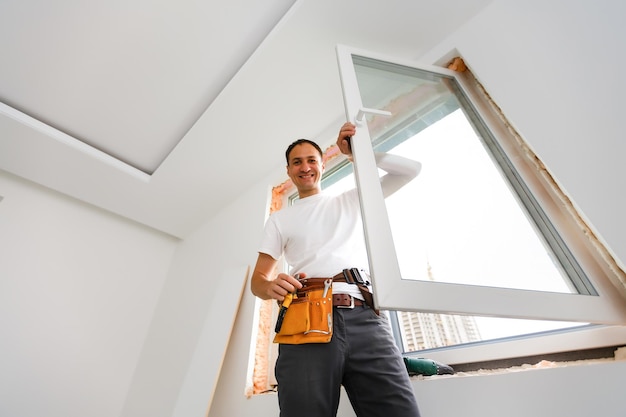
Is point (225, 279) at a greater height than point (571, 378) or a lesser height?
greater

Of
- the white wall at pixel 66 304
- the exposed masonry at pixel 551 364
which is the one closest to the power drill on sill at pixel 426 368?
the exposed masonry at pixel 551 364

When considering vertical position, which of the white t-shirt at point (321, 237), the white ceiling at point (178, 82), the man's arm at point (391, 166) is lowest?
the white t-shirt at point (321, 237)

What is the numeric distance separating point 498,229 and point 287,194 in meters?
1.78

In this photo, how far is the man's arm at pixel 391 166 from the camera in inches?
38.4

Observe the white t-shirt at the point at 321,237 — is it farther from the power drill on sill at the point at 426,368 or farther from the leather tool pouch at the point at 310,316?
the power drill on sill at the point at 426,368

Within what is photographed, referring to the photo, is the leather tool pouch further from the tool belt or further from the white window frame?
the white window frame

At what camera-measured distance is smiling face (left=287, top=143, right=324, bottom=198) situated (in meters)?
1.25

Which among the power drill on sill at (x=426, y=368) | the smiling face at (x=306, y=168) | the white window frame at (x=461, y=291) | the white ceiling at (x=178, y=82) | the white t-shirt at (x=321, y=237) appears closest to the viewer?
the white window frame at (x=461, y=291)

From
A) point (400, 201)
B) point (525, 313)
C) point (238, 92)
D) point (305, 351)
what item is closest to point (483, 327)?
point (525, 313)

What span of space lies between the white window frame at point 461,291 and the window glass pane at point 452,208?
1.8 inches

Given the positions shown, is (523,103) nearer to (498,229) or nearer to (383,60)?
(498,229)

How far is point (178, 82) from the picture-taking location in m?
2.05

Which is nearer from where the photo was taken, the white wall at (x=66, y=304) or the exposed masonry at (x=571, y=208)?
the exposed masonry at (x=571, y=208)

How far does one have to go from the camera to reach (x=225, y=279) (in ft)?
7.56
